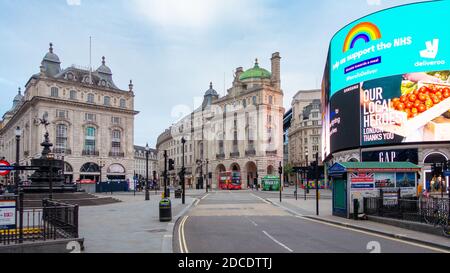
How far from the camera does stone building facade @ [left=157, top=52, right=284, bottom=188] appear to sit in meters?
90.7

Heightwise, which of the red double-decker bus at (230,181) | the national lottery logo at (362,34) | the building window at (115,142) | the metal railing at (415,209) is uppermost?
the national lottery logo at (362,34)

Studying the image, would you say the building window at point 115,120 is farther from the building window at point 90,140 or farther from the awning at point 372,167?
the awning at point 372,167

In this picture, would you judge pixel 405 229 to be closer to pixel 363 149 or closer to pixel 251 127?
pixel 363 149

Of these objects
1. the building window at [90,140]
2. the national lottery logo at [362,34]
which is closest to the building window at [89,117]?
the building window at [90,140]

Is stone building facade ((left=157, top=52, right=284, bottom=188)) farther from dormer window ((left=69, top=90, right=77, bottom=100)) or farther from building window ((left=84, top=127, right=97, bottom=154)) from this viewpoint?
dormer window ((left=69, top=90, right=77, bottom=100))

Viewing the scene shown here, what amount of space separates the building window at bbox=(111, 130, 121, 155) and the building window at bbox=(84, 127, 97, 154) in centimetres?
449

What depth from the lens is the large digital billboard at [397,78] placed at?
49.2 meters

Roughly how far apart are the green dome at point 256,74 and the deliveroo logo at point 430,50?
51015 millimetres

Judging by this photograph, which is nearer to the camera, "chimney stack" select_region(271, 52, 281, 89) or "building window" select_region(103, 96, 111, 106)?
"building window" select_region(103, 96, 111, 106)

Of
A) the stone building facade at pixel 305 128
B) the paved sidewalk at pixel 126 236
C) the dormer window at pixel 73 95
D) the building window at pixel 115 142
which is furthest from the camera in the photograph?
the stone building facade at pixel 305 128

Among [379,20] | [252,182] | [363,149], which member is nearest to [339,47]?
[379,20]

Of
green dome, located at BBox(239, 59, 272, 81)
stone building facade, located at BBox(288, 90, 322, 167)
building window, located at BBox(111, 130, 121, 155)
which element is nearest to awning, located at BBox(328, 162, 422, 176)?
building window, located at BBox(111, 130, 121, 155)

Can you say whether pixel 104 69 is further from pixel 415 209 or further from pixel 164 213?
pixel 415 209

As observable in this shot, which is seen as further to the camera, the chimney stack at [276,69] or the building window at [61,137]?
the chimney stack at [276,69]
